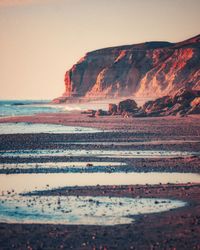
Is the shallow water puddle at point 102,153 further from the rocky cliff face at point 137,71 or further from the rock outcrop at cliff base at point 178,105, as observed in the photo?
the rocky cliff face at point 137,71

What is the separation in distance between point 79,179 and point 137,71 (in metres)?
124

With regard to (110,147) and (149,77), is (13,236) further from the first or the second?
(149,77)

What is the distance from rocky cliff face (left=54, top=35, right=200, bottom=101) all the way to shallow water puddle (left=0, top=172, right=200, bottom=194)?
252ft

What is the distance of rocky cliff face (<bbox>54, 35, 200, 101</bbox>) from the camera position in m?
122

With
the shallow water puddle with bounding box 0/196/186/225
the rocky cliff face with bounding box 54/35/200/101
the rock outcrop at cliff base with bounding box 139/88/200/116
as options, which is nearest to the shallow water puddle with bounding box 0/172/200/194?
the shallow water puddle with bounding box 0/196/186/225

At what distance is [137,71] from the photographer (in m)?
148

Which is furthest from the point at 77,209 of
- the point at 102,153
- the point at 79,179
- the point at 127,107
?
the point at 127,107

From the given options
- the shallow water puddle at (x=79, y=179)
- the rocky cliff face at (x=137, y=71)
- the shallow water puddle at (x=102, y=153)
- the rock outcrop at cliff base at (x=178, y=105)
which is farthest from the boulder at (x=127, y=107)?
the shallow water puddle at (x=79, y=179)

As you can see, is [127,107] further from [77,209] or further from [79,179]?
[77,209]

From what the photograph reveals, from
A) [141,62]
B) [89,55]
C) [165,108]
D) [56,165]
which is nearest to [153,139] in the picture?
[56,165]

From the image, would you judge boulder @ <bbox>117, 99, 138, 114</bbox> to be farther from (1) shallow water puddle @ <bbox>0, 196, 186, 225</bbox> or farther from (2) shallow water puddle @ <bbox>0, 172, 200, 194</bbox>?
(1) shallow water puddle @ <bbox>0, 196, 186, 225</bbox>

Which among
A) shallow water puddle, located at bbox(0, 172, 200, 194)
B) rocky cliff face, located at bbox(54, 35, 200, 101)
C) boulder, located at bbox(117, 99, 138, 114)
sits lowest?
shallow water puddle, located at bbox(0, 172, 200, 194)

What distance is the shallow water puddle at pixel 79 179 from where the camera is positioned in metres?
23.3

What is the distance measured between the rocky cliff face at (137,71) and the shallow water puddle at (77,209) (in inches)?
3243
